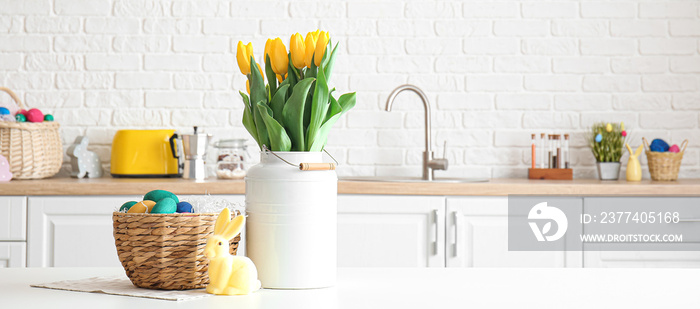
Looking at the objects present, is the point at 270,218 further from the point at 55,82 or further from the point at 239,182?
the point at 55,82

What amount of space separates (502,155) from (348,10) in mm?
1028

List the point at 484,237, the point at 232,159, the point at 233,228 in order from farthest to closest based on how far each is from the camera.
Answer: the point at 232,159 → the point at 484,237 → the point at 233,228

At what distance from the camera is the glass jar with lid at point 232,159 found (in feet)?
9.88

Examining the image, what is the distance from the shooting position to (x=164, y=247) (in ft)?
3.41

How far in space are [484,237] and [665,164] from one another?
1.04m

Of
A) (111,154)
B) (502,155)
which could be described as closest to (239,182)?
(111,154)

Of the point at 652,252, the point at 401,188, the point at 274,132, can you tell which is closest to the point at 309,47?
the point at 274,132

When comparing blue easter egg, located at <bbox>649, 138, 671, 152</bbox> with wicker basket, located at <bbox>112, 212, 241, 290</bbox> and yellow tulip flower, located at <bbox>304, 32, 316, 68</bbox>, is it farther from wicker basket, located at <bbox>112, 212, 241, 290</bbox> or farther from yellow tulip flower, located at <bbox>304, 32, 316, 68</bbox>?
wicker basket, located at <bbox>112, 212, 241, 290</bbox>

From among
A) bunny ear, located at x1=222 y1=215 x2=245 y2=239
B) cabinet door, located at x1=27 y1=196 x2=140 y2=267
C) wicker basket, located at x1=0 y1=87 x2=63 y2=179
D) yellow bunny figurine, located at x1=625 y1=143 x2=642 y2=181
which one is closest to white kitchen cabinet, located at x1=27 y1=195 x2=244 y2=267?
cabinet door, located at x1=27 y1=196 x2=140 y2=267

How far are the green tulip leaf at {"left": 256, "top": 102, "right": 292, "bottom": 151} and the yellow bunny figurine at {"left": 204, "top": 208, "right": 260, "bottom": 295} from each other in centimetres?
15

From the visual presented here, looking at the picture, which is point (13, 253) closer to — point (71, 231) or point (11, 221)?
point (11, 221)

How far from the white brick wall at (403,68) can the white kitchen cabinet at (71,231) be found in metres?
0.72

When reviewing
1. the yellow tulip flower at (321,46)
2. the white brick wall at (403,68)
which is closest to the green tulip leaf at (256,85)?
the yellow tulip flower at (321,46)

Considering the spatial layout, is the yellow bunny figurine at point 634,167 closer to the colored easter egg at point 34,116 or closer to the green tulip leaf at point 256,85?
the green tulip leaf at point 256,85
